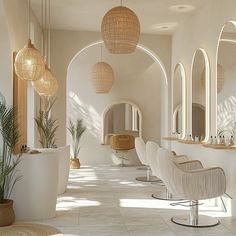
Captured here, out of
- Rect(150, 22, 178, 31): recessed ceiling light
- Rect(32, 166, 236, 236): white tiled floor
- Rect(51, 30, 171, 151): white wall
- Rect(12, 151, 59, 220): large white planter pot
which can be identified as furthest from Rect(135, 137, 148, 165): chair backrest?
Rect(12, 151, 59, 220): large white planter pot

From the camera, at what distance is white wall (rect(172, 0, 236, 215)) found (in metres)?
5.57

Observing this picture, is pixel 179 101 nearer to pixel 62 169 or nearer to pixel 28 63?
pixel 62 169

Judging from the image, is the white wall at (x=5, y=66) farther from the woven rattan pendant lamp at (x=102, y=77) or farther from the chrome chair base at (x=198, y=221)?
the woven rattan pendant lamp at (x=102, y=77)

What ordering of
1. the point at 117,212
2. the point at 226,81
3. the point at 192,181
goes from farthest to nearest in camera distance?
the point at 226,81 → the point at 117,212 → the point at 192,181

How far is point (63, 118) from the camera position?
30.3 ft

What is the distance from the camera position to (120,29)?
451 centimetres

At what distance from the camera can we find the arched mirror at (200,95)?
6852mm

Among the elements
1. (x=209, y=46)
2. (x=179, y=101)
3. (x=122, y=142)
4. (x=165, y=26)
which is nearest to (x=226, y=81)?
(x=209, y=46)

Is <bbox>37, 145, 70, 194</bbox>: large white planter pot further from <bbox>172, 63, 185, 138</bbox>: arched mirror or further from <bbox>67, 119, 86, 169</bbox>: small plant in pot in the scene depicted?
<bbox>67, 119, 86, 169</bbox>: small plant in pot

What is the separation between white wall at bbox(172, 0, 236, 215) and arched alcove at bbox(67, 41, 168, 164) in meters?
2.44

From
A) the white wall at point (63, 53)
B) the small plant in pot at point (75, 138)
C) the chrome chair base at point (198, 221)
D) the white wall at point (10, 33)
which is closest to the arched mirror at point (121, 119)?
the small plant in pot at point (75, 138)

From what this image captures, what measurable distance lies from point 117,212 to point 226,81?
2.50 meters

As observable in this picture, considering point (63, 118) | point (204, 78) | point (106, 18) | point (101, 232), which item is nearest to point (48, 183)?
point (101, 232)

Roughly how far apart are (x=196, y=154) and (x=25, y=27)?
3.64 metres
